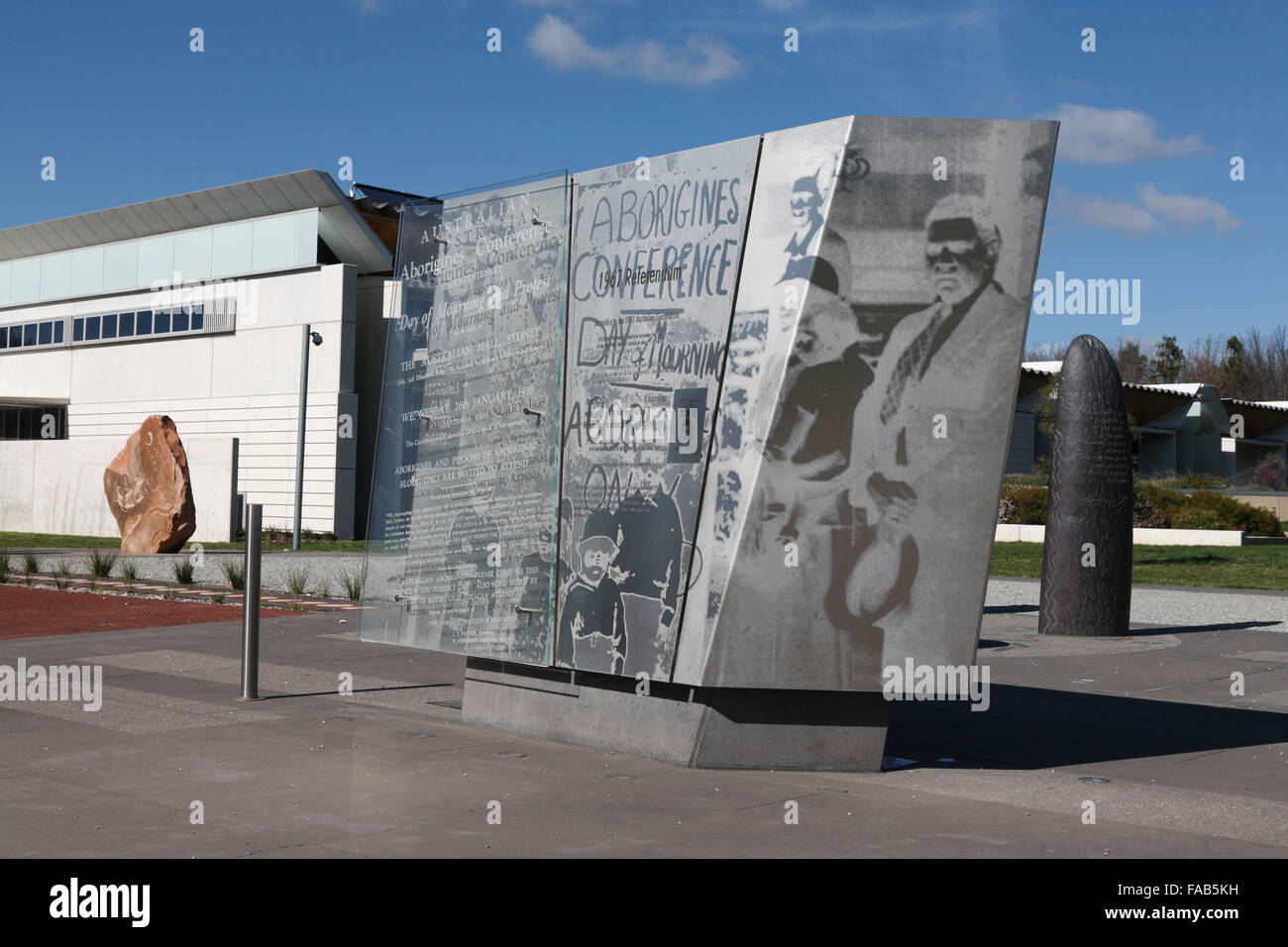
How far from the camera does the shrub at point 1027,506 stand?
41812 mm

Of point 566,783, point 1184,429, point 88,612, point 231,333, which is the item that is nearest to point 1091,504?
point 566,783

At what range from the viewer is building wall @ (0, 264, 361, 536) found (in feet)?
130

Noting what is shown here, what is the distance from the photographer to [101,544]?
35.3 metres

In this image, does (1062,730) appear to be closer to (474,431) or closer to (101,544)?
(474,431)

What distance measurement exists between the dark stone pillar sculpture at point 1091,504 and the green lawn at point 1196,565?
8.40m

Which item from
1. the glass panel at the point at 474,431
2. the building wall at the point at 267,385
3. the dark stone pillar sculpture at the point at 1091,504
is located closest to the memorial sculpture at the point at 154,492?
the building wall at the point at 267,385

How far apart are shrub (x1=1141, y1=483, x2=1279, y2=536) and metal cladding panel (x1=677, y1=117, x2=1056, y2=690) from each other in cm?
3557

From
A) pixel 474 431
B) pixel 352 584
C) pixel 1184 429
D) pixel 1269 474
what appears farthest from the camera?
pixel 1269 474

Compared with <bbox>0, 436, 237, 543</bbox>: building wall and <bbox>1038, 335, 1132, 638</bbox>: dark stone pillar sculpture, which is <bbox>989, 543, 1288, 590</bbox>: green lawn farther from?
<bbox>0, 436, 237, 543</bbox>: building wall

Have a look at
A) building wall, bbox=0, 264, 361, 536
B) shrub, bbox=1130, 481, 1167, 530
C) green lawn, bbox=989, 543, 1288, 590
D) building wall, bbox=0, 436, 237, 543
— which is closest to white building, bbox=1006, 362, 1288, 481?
shrub, bbox=1130, 481, 1167, 530

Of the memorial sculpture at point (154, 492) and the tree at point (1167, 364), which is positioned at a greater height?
the tree at point (1167, 364)

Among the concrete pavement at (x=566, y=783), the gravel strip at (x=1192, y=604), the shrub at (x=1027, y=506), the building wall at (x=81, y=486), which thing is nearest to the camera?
the concrete pavement at (x=566, y=783)

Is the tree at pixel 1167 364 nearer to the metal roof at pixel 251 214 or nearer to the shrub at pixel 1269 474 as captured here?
the shrub at pixel 1269 474

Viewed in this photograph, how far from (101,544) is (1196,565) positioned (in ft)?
90.9
